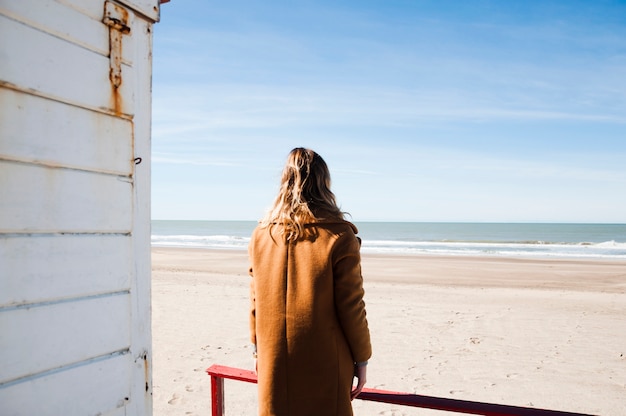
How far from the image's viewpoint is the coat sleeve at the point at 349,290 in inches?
79.6

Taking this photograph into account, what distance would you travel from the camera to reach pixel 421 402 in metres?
1.98

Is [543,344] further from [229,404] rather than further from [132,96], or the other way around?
[132,96]

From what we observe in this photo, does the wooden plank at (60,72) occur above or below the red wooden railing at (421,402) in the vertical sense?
above

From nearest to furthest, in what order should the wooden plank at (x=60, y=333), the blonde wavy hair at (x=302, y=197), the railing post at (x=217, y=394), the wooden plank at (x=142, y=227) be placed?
the wooden plank at (x=60, y=333) < the wooden plank at (x=142, y=227) < the blonde wavy hair at (x=302, y=197) < the railing post at (x=217, y=394)

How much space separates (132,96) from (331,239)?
39.3 inches

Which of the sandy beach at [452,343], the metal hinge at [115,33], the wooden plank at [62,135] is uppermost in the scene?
the metal hinge at [115,33]

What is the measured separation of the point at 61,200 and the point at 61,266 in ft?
0.74

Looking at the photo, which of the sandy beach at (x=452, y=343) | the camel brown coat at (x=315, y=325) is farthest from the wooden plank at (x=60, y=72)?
the sandy beach at (x=452, y=343)

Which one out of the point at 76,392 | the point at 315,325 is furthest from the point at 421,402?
the point at 76,392

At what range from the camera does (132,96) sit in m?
2.00

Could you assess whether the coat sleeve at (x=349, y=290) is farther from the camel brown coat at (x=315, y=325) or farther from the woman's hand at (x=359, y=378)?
the woman's hand at (x=359, y=378)

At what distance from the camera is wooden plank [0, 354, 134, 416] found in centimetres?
153

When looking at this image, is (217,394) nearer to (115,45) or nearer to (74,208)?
(74,208)

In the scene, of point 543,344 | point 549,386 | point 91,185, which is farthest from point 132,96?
point 543,344
